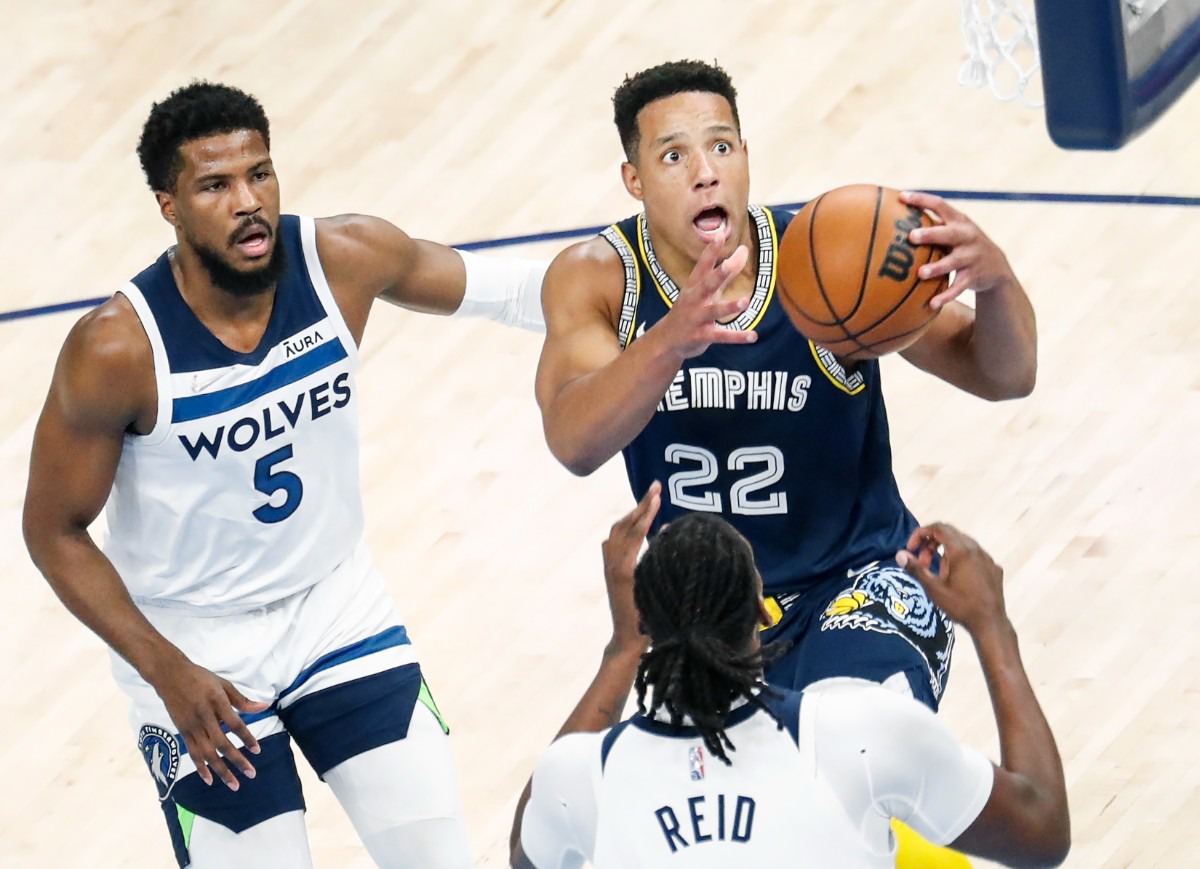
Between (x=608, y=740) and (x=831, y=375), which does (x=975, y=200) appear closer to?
(x=831, y=375)

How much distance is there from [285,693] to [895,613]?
1346 millimetres

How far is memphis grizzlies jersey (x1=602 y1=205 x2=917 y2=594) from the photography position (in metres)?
3.84

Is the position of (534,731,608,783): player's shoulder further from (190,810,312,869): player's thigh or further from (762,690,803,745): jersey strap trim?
(190,810,312,869): player's thigh

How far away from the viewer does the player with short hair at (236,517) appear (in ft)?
13.0

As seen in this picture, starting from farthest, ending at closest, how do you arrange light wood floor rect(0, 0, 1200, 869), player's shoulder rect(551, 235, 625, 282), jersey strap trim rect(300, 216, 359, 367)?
light wood floor rect(0, 0, 1200, 869) → jersey strap trim rect(300, 216, 359, 367) → player's shoulder rect(551, 235, 625, 282)

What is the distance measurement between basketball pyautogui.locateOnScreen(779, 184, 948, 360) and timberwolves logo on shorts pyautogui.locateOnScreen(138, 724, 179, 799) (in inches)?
63.0

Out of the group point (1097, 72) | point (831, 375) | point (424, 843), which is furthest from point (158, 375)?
point (1097, 72)

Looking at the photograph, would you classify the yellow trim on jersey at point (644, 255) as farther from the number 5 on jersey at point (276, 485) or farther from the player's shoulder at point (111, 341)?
the player's shoulder at point (111, 341)

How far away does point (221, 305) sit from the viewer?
13.5ft

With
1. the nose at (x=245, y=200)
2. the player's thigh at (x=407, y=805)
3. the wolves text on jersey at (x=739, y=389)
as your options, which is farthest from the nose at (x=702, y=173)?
the player's thigh at (x=407, y=805)

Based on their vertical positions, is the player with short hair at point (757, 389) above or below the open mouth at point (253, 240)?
below

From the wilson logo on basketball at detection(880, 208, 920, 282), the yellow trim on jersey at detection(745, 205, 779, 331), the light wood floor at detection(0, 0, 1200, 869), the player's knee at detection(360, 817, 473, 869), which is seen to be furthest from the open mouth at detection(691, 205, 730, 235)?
the light wood floor at detection(0, 0, 1200, 869)

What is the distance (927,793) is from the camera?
2.99 m

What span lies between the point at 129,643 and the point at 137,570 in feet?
0.90
